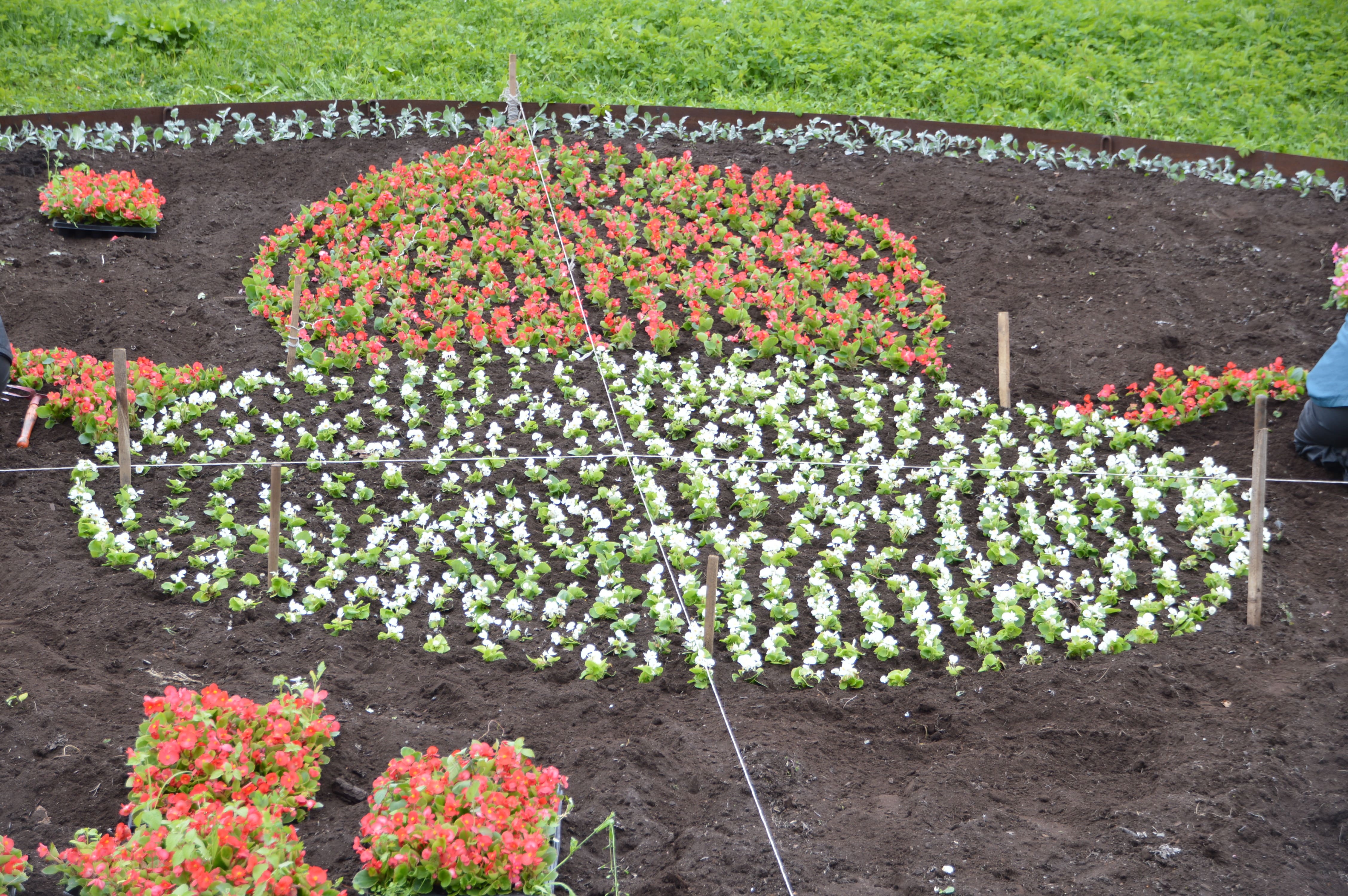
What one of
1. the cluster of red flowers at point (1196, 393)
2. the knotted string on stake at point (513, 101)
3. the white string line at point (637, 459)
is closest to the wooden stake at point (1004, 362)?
the cluster of red flowers at point (1196, 393)

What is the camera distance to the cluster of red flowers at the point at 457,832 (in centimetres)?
299

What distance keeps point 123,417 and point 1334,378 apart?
574 centimetres

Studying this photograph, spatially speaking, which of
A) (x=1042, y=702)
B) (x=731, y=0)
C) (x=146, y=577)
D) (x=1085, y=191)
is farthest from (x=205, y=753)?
(x=731, y=0)

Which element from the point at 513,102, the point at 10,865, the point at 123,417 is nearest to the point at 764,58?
the point at 513,102

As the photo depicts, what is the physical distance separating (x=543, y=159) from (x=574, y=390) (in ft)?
10.9

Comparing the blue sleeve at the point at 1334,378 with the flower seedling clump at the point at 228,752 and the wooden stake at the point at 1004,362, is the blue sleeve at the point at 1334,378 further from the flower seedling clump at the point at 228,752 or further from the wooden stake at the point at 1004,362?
the flower seedling clump at the point at 228,752

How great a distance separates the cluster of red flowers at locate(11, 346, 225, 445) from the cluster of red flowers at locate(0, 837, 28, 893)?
110 inches

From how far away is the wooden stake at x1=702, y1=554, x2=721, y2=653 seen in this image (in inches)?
153

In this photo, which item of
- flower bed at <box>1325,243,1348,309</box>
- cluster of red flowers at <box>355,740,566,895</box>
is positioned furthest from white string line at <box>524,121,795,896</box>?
flower bed at <box>1325,243,1348,309</box>

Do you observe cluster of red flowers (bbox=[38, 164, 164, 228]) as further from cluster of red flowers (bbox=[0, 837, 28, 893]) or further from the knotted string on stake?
cluster of red flowers (bbox=[0, 837, 28, 893])

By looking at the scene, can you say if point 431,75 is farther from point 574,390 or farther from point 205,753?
point 205,753

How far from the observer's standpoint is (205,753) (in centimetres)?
328

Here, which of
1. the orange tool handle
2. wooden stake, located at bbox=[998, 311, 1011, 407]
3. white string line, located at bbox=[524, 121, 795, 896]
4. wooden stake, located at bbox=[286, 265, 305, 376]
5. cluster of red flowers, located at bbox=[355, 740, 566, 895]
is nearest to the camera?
cluster of red flowers, located at bbox=[355, 740, 566, 895]

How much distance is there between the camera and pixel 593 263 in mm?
7270
